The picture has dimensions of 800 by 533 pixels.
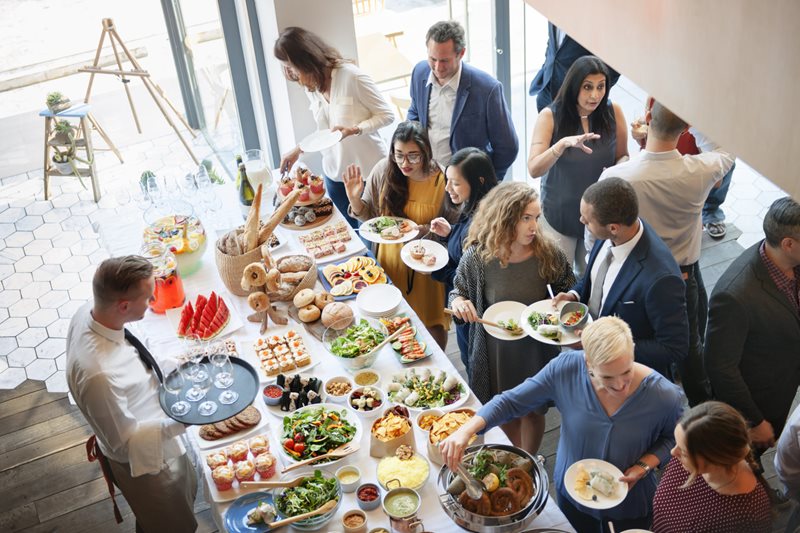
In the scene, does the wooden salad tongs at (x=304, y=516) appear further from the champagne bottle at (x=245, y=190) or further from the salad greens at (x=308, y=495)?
the champagne bottle at (x=245, y=190)

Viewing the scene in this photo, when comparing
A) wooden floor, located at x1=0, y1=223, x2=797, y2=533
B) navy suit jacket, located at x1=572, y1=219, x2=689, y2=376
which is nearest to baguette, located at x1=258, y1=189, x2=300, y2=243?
wooden floor, located at x1=0, y1=223, x2=797, y2=533

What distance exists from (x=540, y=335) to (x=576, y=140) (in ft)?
3.86

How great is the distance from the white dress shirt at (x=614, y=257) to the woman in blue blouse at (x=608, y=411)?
1.81 ft

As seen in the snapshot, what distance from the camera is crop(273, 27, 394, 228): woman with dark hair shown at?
13.8 feet

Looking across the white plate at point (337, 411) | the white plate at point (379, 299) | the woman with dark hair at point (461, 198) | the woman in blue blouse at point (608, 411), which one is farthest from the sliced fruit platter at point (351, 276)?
the woman in blue blouse at point (608, 411)

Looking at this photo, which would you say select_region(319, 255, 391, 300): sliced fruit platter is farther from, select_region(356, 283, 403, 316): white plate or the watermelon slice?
the watermelon slice

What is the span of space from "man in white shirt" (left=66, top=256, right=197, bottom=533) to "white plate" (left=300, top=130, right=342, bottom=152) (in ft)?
5.45

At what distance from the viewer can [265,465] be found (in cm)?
278

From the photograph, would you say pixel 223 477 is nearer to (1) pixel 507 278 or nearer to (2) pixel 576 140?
(1) pixel 507 278

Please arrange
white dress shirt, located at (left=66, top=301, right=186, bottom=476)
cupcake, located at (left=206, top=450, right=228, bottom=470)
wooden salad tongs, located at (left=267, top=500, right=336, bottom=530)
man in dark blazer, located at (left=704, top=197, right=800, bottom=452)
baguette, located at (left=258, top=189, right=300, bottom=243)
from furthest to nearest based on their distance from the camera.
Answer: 1. baguette, located at (left=258, top=189, right=300, bottom=243)
2. man in dark blazer, located at (left=704, top=197, right=800, bottom=452)
3. cupcake, located at (left=206, top=450, right=228, bottom=470)
4. white dress shirt, located at (left=66, top=301, right=186, bottom=476)
5. wooden salad tongs, located at (left=267, top=500, right=336, bottom=530)

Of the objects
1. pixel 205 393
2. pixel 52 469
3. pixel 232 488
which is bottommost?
pixel 52 469

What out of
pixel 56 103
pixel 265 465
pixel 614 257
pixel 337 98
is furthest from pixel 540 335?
pixel 56 103

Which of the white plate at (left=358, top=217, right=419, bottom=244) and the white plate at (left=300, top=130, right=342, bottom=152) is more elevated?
the white plate at (left=300, top=130, right=342, bottom=152)

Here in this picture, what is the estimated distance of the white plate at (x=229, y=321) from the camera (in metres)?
3.54
